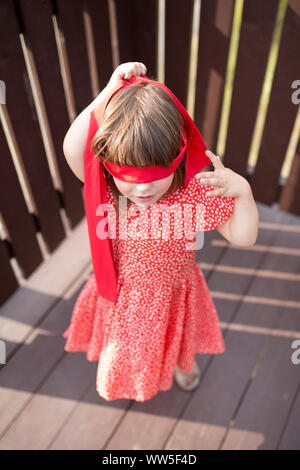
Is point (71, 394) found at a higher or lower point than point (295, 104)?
lower

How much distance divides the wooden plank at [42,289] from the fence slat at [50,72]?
181 millimetres

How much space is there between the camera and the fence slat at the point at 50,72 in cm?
172

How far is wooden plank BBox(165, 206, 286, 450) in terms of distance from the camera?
1.89m

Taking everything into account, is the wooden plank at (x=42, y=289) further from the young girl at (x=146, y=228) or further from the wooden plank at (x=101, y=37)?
the wooden plank at (x=101, y=37)

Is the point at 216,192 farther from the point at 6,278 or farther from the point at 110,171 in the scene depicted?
the point at 6,278

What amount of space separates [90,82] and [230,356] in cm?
149

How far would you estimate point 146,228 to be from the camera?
1.37 metres

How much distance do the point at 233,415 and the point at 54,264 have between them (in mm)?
1200

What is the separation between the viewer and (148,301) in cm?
156

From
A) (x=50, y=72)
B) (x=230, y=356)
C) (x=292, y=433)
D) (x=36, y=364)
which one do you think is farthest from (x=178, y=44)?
(x=292, y=433)

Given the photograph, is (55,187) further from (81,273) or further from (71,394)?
(71,394)

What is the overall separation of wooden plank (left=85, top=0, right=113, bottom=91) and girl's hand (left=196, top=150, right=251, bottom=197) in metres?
1.16

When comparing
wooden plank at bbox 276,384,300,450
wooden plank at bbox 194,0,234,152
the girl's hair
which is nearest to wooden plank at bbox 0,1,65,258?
the girl's hair
